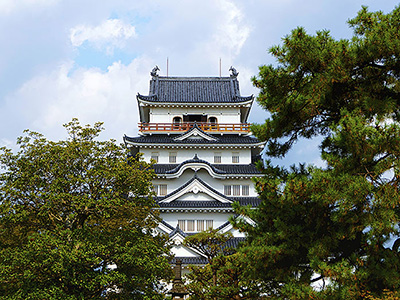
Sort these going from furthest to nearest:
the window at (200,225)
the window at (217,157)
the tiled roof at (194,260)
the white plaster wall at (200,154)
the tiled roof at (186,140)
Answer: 1. the window at (217,157)
2. the white plaster wall at (200,154)
3. the tiled roof at (186,140)
4. the window at (200,225)
5. the tiled roof at (194,260)

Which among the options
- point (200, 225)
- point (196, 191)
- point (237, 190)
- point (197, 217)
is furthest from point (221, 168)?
point (200, 225)

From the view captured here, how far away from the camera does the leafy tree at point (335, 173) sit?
395 inches

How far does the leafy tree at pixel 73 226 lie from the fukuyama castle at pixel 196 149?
1188cm

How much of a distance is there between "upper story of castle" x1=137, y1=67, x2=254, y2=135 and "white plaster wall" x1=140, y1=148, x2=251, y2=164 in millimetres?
1444

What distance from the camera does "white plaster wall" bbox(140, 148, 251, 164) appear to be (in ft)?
113

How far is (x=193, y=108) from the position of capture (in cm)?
3662

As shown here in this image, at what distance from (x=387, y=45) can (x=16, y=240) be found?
1370 centimetres

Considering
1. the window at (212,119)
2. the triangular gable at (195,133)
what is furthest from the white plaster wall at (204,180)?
the window at (212,119)

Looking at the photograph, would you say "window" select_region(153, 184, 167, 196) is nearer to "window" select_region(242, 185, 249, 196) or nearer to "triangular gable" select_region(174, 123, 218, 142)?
"triangular gable" select_region(174, 123, 218, 142)

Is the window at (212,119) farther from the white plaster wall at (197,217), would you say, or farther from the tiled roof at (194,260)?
the tiled roof at (194,260)

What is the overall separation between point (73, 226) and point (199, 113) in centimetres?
2117

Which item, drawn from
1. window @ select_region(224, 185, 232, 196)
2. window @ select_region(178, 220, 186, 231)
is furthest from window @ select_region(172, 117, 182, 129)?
window @ select_region(178, 220, 186, 231)

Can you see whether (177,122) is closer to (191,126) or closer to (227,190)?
(191,126)

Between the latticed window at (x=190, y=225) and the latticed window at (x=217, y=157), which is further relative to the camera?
the latticed window at (x=217, y=157)
